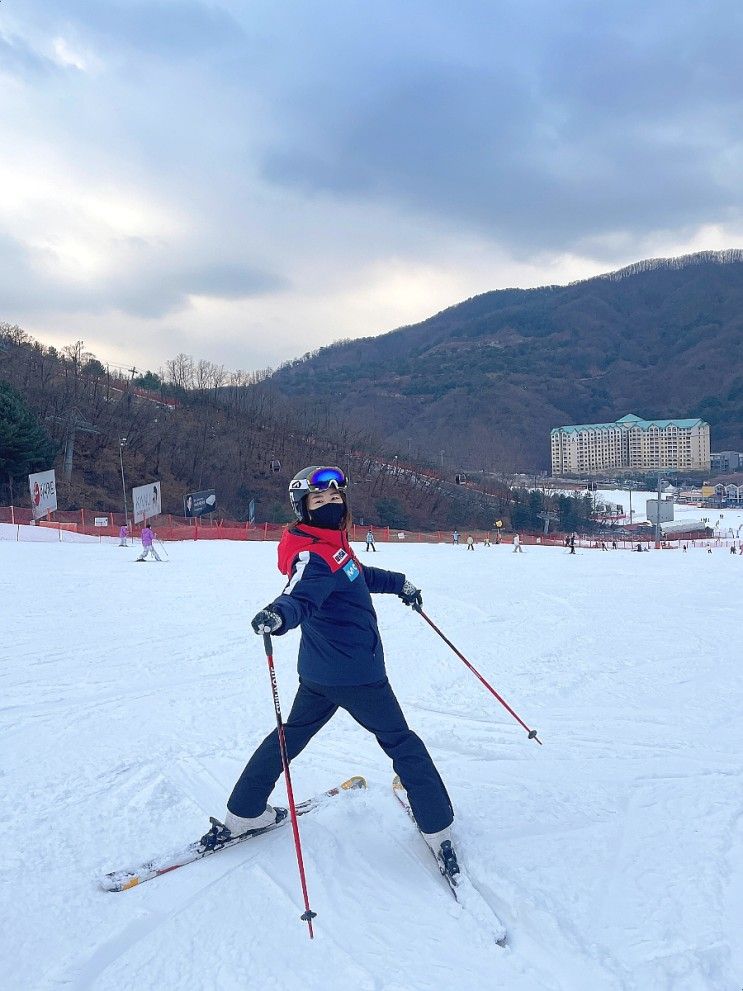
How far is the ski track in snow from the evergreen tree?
3867 cm

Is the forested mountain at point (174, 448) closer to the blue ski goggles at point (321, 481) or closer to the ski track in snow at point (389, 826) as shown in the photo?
the ski track in snow at point (389, 826)

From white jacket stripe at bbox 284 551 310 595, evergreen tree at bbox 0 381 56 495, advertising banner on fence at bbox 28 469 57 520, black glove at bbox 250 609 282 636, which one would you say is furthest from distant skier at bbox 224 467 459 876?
evergreen tree at bbox 0 381 56 495

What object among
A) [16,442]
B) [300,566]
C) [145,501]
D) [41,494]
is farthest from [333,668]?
[16,442]

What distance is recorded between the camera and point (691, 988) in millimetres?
2467

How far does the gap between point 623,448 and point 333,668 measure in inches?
7239

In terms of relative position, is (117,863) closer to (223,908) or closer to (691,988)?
(223,908)

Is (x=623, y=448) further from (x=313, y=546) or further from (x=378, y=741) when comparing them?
(x=313, y=546)

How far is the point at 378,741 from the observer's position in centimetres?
333

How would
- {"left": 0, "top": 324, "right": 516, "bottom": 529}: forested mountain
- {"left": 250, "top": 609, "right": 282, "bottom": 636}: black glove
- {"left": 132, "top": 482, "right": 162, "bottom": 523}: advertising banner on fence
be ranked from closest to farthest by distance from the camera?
{"left": 250, "top": 609, "right": 282, "bottom": 636}: black glove < {"left": 132, "top": 482, "right": 162, "bottom": 523}: advertising banner on fence < {"left": 0, "top": 324, "right": 516, "bottom": 529}: forested mountain

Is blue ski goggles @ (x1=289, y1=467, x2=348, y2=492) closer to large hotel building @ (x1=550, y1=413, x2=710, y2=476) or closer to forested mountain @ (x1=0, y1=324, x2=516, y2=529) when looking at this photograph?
forested mountain @ (x1=0, y1=324, x2=516, y2=529)

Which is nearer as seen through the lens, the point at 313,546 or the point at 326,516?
the point at 313,546

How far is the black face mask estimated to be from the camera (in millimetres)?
3361

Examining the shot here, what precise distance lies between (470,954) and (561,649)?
6.21 meters

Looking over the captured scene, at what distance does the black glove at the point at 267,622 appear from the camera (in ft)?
9.74
